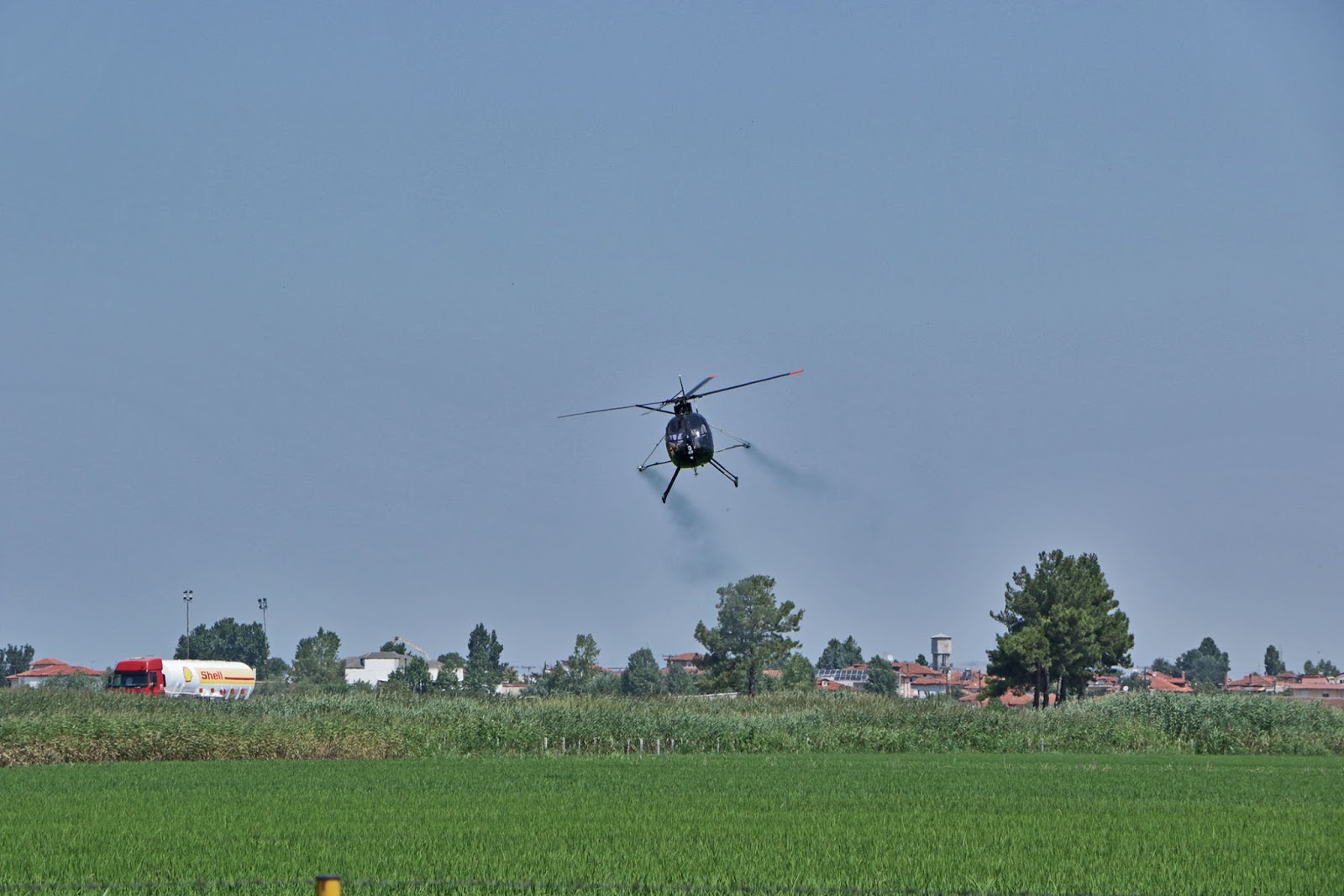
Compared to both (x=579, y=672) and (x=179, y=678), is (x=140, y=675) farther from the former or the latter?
(x=579, y=672)

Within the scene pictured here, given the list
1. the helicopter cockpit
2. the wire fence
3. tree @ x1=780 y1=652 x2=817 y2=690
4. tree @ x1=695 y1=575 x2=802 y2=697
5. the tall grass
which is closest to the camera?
the wire fence

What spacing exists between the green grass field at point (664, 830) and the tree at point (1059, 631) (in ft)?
227

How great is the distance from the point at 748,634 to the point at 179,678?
2788 inches

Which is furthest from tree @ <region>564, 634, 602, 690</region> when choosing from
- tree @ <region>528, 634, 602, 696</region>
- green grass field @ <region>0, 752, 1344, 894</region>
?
green grass field @ <region>0, 752, 1344, 894</region>

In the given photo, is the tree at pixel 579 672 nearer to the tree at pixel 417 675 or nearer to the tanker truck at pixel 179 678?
the tree at pixel 417 675

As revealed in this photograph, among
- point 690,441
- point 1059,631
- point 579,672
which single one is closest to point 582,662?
point 579,672

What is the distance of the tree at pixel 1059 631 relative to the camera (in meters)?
123

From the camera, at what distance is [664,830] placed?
3228cm

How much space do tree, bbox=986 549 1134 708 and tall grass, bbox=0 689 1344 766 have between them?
127ft

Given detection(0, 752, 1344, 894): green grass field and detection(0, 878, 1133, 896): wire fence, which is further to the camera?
detection(0, 752, 1344, 894): green grass field

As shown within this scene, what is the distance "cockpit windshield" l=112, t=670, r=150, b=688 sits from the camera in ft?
300

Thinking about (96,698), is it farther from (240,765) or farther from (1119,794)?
(1119,794)

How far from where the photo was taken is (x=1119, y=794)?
43562mm

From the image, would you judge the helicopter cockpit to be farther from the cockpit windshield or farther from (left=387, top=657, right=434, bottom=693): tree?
(left=387, top=657, right=434, bottom=693): tree
